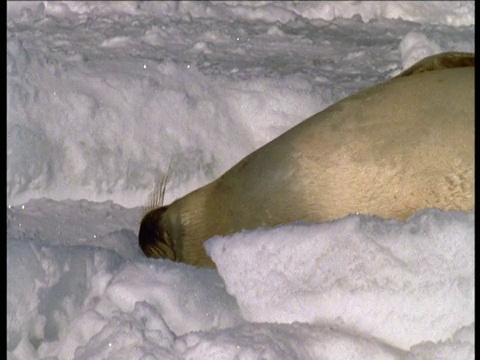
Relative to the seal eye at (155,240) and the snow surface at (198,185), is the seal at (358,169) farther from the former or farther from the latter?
the snow surface at (198,185)

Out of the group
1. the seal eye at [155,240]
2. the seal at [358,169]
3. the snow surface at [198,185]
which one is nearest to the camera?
the snow surface at [198,185]

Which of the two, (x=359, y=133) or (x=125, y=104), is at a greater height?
(x=359, y=133)

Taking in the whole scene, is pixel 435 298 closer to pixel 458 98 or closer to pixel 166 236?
pixel 458 98

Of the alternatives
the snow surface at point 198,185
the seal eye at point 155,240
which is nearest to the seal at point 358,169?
the seal eye at point 155,240

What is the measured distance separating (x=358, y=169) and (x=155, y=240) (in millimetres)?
489

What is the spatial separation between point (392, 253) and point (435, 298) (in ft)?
0.32

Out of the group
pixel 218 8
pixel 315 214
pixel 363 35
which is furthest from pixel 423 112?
pixel 218 8

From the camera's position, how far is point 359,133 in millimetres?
2135

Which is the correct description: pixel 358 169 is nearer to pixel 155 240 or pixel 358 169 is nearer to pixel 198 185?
pixel 155 240

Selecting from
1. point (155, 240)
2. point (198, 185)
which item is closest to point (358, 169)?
point (155, 240)

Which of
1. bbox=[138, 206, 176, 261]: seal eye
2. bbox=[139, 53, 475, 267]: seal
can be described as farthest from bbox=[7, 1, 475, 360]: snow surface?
bbox=[139, 53, 475, 267]: seal

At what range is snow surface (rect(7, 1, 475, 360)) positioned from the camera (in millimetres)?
1737

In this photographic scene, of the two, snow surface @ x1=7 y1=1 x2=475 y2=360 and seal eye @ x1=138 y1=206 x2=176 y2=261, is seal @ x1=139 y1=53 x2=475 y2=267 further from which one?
snow surface @ x1=7 y1=1 x2=475 y2=360

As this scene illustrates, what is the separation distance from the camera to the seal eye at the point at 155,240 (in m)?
2.35
